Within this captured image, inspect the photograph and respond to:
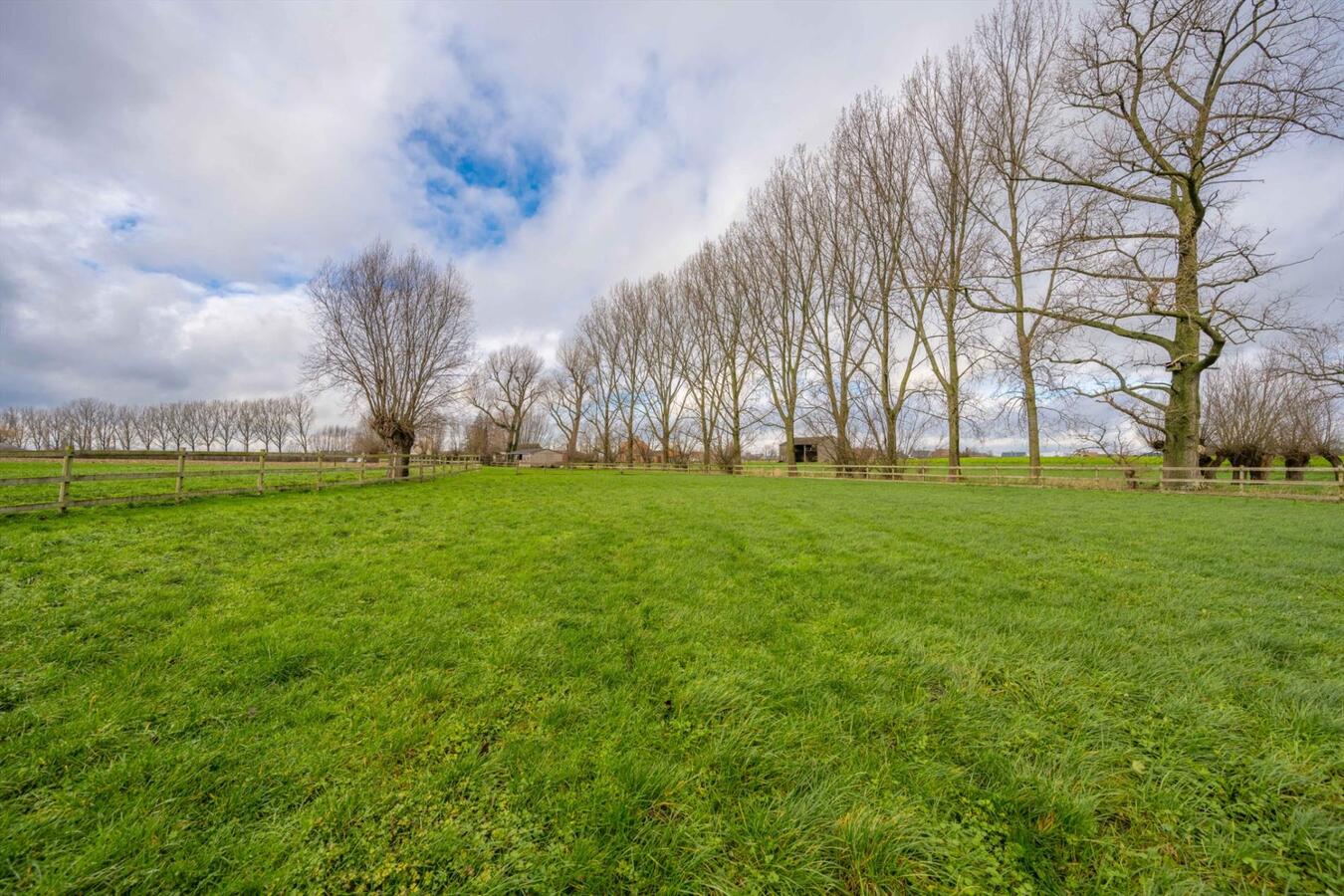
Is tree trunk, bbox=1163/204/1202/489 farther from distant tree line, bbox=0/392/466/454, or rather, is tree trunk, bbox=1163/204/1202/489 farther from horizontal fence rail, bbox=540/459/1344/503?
distant tree line, bbox=0/392/466/454

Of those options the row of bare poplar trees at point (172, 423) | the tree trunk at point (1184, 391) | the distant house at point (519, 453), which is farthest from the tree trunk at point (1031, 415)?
the row of bare poplar trees at point (172, 423)

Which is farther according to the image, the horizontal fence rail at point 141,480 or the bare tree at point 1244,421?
the bare tree at point 1244,421

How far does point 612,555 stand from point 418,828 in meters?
4.03

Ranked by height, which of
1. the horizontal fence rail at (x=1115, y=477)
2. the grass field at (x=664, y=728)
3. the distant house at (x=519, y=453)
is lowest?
the grass field at (x=664, y=728)

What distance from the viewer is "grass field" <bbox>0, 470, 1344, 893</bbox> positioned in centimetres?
158

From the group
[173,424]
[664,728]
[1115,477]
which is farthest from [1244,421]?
[173,424]

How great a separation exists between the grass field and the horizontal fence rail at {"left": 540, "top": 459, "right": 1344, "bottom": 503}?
13.4 m

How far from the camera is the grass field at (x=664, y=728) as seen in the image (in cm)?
158

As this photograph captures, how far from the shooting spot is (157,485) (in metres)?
10.5

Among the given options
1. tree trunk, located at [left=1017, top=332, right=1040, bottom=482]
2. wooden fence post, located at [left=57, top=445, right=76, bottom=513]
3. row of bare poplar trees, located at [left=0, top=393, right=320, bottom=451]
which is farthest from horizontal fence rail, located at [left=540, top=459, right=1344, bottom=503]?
row of bare poplar trees, located at [left=0, top=393, right=320, bottom=451]

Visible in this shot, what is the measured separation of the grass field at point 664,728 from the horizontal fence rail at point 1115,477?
13366mm

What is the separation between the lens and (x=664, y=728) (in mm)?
2326

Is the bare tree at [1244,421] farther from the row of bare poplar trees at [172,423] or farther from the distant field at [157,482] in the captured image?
the row of bare poplar trees at [172,423]

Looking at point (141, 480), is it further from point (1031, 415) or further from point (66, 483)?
point (1031, 415)
